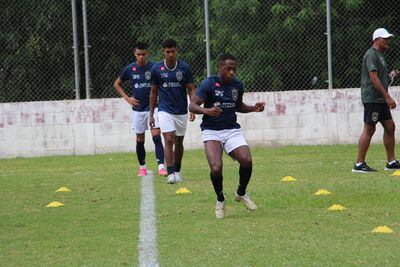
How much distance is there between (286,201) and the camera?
35.5ft

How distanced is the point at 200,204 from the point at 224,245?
3013 mm

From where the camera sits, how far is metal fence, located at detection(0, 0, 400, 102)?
20219 millimetres

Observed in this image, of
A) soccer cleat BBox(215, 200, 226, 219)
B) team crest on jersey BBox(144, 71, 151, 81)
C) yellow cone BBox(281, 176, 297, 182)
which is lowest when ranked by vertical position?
yellow cone BBox(281, 176, 297, 182)

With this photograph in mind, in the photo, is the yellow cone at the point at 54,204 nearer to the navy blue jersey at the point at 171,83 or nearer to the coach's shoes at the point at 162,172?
the navy blue jersey at the point at 171,83

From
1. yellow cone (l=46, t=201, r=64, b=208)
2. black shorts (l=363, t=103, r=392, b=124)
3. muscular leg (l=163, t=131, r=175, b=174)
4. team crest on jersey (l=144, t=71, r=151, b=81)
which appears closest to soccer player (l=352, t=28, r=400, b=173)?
black shorts (l=363, t=103, r=392, b=124)

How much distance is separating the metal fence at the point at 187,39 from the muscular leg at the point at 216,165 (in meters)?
9.90

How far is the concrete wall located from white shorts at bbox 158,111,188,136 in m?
6.35

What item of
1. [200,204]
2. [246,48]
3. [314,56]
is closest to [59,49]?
[246,48]

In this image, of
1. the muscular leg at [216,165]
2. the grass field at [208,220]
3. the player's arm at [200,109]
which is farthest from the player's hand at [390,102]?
the player's arm at [200,109]

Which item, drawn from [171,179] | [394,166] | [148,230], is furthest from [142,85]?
[148,230]

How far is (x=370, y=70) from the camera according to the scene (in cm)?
1373

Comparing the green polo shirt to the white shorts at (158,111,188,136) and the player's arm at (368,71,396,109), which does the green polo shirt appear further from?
the white shorts at (158,111,188,136)

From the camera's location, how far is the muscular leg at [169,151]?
13.5 metres

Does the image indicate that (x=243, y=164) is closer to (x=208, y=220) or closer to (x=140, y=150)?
(x=208, y=220)
